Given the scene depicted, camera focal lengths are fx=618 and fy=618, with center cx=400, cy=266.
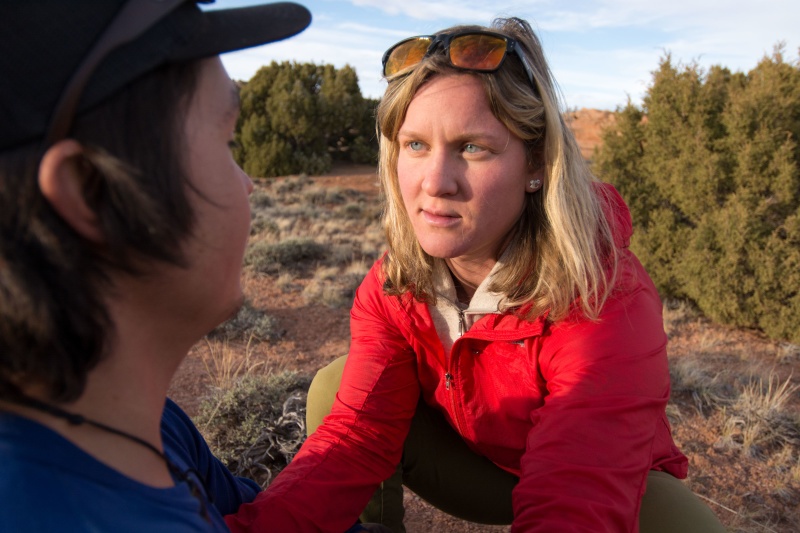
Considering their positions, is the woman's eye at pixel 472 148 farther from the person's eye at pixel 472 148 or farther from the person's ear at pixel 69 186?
the person's ear at pixel 69 186

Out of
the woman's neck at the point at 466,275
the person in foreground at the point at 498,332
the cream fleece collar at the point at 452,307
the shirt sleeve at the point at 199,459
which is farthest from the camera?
the woman's neck at the point at 466,275

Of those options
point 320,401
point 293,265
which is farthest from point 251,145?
point 320,401

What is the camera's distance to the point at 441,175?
192 cm

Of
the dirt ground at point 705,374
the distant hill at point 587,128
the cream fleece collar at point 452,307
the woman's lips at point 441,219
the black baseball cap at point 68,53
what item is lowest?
the dirt ground at point 705,374

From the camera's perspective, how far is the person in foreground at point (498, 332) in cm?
170

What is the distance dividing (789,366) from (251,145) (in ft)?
58.9

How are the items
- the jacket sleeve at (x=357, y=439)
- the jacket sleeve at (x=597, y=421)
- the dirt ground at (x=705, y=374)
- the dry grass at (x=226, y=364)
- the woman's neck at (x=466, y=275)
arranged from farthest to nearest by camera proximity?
1. the dry grass at (x=226, y=364)
2. the dirt ground at (x=705, y=374)
3. the woman's neck at (x=466, y=275)
4. the jacket sleeve at (x=357, y=439)
5. the jacket sleeve at (x=597, y=421)

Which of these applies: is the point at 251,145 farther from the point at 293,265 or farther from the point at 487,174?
the point at 487,174

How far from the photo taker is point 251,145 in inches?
808

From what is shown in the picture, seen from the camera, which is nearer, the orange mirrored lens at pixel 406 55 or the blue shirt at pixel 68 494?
the blue shirt at pixel 68 494

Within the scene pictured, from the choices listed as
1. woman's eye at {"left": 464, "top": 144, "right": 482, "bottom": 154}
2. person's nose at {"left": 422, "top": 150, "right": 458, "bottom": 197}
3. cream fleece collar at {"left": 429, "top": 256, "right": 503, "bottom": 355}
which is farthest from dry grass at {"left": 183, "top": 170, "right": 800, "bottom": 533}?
woman's eye at {"left": 464, "top": 144, "right": 482, "bottom": 154}

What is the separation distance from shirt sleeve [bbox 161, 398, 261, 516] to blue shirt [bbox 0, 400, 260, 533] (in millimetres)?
270

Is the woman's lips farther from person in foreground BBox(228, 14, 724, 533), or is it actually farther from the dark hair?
the dark hair

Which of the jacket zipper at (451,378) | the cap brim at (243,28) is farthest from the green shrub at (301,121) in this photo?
the cap brim at (243,28)
